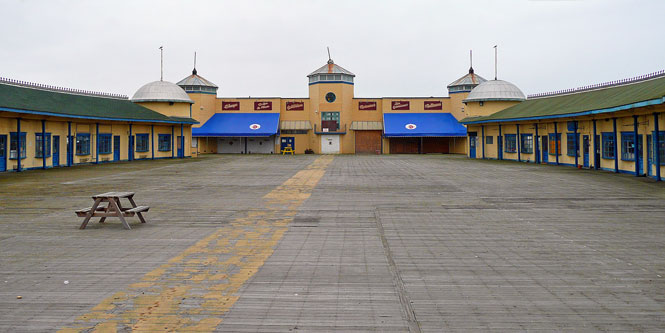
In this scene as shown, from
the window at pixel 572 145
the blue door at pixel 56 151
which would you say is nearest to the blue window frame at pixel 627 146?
the window at pixel 572 145

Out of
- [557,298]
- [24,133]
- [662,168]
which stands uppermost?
[24,133]

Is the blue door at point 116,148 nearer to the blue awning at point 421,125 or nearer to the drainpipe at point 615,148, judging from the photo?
the blue awning at point 421,125

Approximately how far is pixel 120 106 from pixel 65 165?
33.4 feet

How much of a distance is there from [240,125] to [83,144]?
24829 millimetres

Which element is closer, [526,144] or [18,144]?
[18,144]

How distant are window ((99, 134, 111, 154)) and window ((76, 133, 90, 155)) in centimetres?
151

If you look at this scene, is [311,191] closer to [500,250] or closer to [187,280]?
[500,250]

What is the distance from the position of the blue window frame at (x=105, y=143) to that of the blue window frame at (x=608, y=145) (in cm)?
3415

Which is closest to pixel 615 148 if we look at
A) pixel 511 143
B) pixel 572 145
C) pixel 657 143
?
pixel 657 143

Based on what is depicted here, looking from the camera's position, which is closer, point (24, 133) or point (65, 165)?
point (24, 133)

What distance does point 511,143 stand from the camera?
1591 inches

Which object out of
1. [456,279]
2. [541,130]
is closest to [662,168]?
[541,130]

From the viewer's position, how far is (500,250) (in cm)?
815

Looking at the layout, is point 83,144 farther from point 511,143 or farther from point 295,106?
point 511,143
